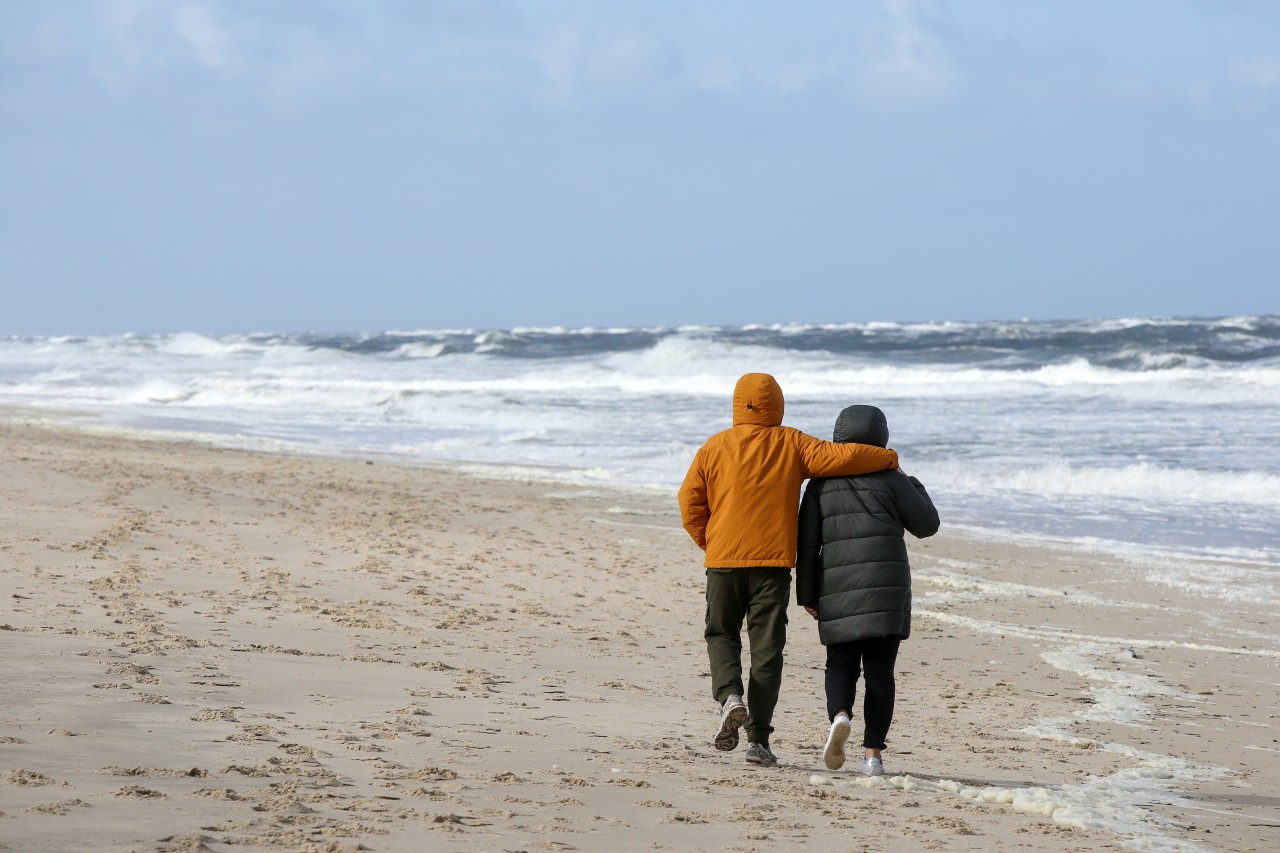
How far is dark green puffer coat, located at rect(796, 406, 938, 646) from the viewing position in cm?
436

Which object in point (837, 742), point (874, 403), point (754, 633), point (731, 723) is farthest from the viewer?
point (874, 403)

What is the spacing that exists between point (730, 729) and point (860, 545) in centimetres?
79

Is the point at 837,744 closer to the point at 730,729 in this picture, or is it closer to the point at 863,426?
the point at 730,729

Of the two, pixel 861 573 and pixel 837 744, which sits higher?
pixel 861 573

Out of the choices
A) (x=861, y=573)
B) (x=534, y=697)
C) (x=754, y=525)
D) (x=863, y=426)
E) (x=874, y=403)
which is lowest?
(x=534, y=697)

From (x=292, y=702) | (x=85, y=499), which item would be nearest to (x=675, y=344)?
(x=85, y=499)

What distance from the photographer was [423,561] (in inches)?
361

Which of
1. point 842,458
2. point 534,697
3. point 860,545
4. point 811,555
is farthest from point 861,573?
point 534,697

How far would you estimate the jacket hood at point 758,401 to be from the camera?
4547 mm

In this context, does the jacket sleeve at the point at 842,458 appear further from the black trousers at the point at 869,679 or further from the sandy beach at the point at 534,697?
the sandy beach at the point at 534,697

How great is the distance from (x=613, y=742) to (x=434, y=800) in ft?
3.84

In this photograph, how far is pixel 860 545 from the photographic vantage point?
4.39 m

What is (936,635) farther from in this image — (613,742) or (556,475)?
(556,475)

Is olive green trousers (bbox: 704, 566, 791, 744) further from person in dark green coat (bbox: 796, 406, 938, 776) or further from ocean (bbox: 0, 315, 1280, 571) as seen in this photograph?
ocean (bbox: 0, 315, 1280, 571)
